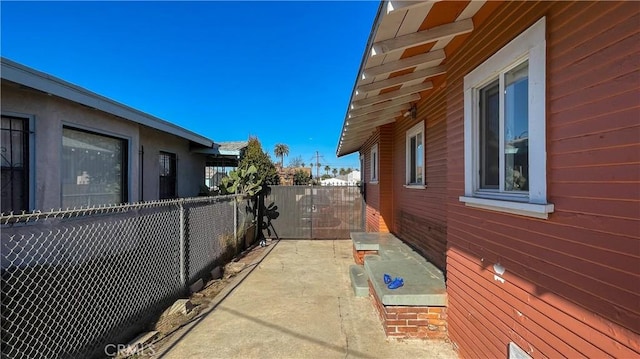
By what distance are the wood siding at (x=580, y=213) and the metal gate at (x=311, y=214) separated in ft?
28.1

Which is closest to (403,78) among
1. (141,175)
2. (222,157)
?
(141,175)

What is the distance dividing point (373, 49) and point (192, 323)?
3.80m

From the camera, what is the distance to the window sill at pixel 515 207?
2.03 meters

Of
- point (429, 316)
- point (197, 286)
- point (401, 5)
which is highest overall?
point (401, 5)

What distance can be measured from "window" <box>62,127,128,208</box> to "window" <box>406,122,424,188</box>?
18.9ft

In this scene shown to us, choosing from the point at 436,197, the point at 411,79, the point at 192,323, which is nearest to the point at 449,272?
the point at 436,197

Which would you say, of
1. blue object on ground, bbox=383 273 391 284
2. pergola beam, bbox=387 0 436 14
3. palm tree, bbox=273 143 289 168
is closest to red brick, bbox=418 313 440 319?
blue object on ground, bbox=383 273 391 284

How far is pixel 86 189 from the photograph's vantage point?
5832 mm

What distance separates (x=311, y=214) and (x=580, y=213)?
973 cm

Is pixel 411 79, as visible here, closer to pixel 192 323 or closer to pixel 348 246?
pixel 192 323

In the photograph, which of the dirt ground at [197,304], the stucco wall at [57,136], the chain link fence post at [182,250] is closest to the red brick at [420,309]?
the dirt ground at [197,304]

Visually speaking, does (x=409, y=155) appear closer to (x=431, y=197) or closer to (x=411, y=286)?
(x=431, y=197)

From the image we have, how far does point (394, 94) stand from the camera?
5094mm

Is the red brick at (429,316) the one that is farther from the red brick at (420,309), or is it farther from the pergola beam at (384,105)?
the pergola beam at (384,105)
